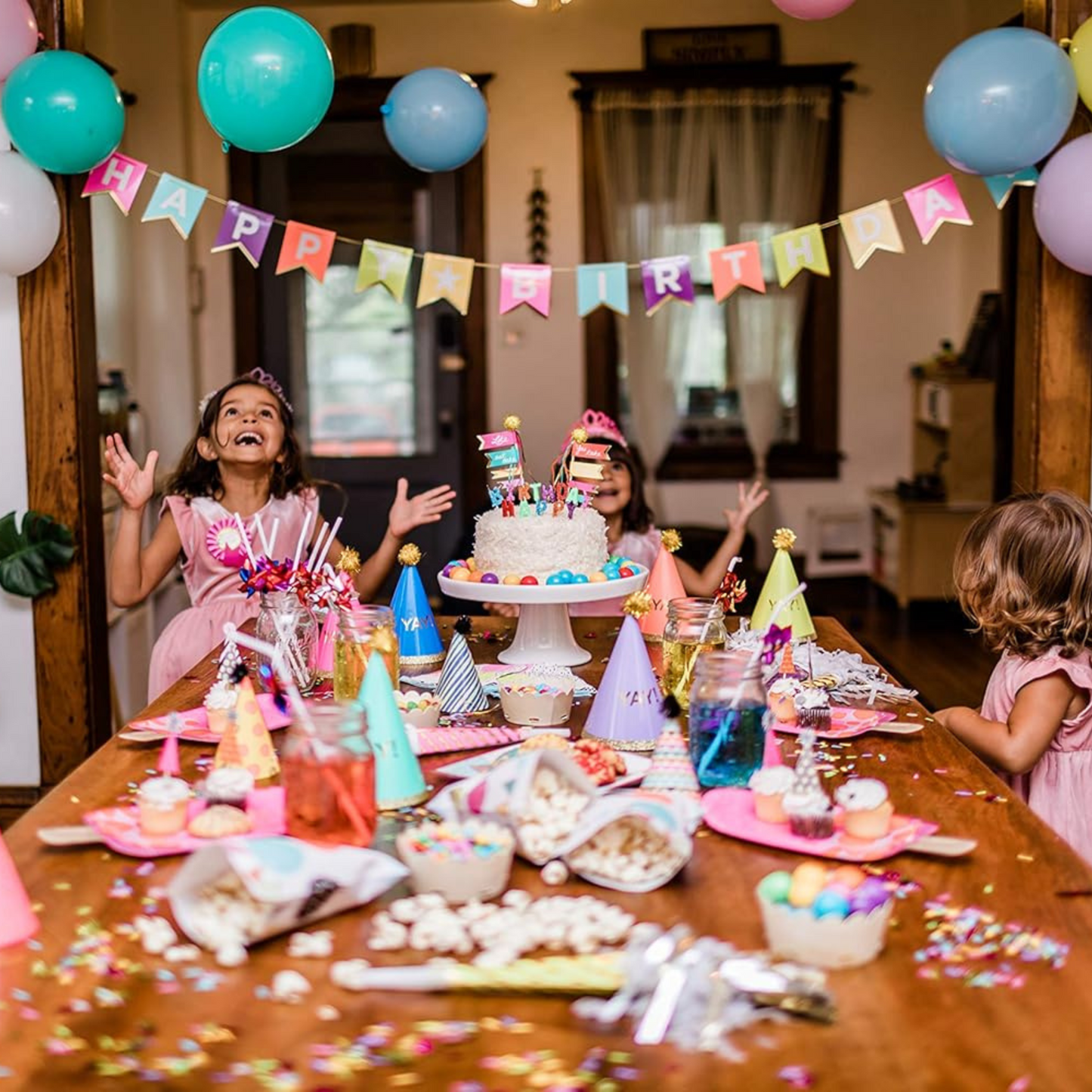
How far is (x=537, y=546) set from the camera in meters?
2.50

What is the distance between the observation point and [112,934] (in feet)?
4.35

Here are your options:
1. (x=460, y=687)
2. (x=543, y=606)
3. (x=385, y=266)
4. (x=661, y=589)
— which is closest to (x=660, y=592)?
(x=661, y=589)

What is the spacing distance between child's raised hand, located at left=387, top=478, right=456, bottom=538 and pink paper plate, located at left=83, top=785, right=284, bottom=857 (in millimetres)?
1203

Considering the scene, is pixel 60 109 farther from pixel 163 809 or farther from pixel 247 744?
pixel 163 809

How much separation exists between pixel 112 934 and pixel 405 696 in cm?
75

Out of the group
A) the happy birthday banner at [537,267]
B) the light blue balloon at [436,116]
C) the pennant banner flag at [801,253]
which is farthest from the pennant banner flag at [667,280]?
the light blue balloon at [436,116]

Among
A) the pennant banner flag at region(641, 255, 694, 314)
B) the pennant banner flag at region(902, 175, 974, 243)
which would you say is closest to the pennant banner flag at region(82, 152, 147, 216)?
the pennant banner flag at region(641, 255, 694, 314)

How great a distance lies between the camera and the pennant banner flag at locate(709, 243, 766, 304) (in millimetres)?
3496

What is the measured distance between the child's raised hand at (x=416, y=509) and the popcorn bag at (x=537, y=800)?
127 cm

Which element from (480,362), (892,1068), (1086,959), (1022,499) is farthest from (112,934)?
(480,362)

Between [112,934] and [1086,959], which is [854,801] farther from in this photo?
[112,934]

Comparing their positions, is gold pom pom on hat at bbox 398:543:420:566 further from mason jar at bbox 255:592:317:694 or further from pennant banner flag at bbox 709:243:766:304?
pennant banner flag at bbox 709:243:766:304

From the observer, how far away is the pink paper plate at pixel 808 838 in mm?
1496

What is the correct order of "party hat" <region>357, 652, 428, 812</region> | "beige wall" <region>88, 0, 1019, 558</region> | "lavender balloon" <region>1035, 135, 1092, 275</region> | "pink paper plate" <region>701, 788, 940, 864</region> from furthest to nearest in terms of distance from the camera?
1. "beige wall" <region>88, 0, 1019, 558</region>
2. "lavender balloon" <region>1035, 135, 1092, 275</region>
3. "party hat" <region>357, 652, 428, 812</region>
4. "pink paper plate" <region>701, 788, 940, 864</region>
